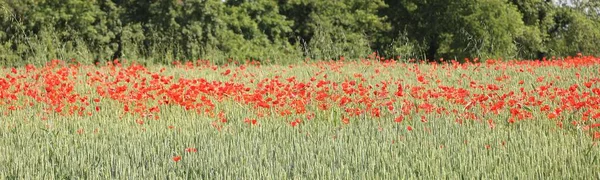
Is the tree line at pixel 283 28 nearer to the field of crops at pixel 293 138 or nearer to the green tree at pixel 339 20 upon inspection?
the green tree at pixel 339 20

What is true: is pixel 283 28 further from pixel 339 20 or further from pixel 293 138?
pixel 293 138

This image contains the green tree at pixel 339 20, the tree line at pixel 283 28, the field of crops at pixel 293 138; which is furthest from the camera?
the green tree at pixel 339 20

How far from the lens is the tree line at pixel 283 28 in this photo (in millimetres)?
21031

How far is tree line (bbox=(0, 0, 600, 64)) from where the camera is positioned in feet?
69.0

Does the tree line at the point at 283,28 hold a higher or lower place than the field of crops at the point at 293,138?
higher

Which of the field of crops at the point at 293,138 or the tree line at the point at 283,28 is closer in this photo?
the field of crops at the point at 293,138

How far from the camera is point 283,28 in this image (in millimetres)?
25406

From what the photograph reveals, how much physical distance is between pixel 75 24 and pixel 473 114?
1713 centimetres

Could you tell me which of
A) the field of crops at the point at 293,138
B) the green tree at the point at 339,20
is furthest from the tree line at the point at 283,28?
the field of crops at the point at 293,138

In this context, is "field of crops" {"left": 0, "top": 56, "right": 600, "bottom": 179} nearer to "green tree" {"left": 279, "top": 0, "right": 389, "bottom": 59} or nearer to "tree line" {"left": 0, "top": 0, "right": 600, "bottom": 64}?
"tree line" {"left": 0, "top": 0, "right": 600, "bottom": 64}

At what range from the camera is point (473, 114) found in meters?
7.66

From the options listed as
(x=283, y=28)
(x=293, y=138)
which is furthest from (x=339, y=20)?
(x=293, y=138)

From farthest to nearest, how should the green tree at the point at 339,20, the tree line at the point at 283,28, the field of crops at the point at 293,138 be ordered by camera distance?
the green tree at the point at 339,20, the tree line at the point at 283,28, the field of crops at the point at 293,138

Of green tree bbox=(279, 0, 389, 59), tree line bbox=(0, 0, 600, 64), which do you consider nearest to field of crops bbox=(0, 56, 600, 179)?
tree line bbox=(0, 0, 600, 64)
